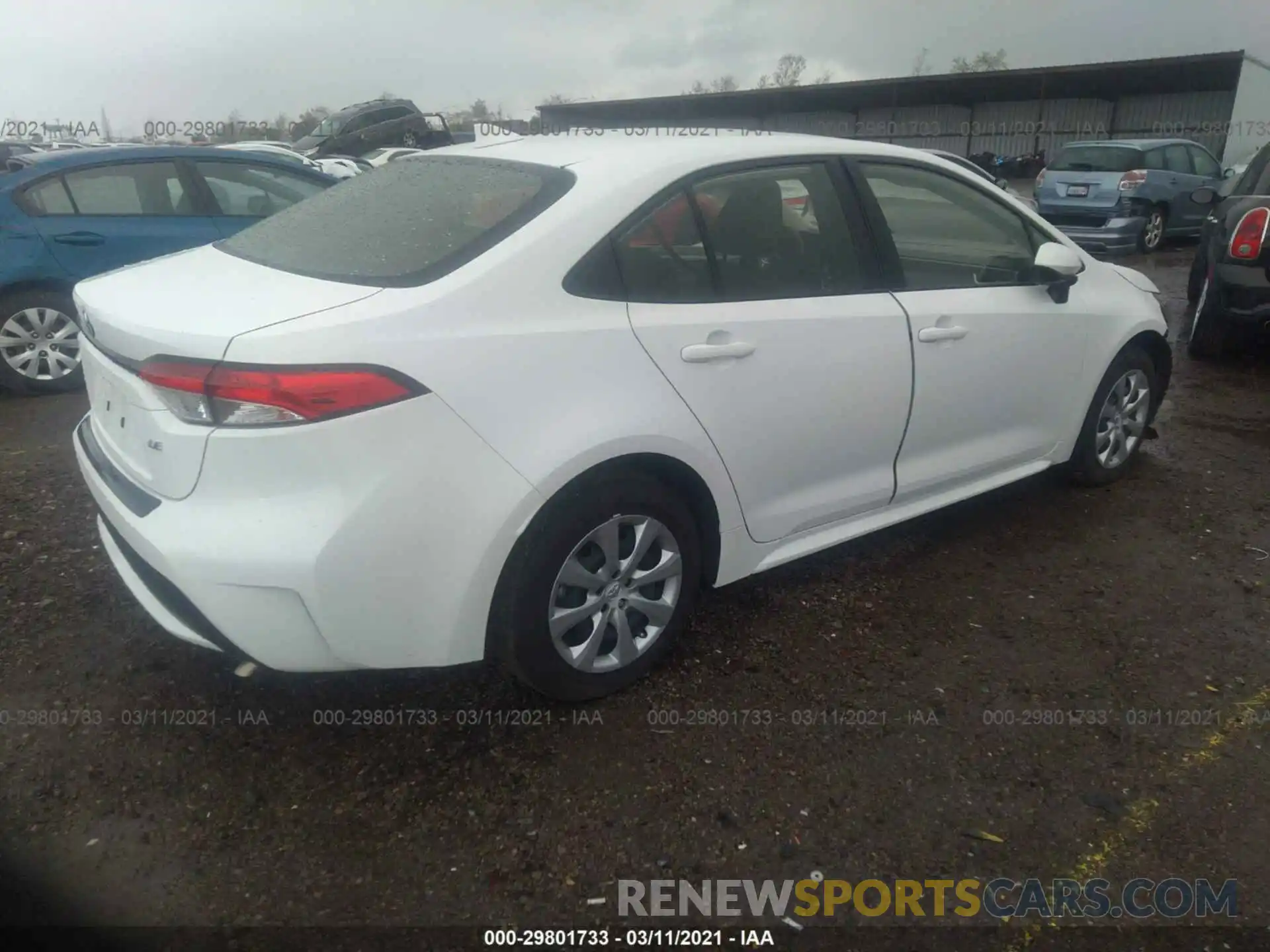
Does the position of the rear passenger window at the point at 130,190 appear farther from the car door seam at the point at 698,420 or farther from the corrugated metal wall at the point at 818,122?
the corrugated metal wall at the point at 818,122

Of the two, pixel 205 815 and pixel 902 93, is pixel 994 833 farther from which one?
pixel 902 93

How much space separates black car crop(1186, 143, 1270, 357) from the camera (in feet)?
19.4

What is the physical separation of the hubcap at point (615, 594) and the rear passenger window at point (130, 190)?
16.6 ft

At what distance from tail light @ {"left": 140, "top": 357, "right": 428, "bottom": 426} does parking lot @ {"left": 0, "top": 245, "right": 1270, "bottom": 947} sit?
995 millimetres

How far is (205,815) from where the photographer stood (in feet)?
7.70

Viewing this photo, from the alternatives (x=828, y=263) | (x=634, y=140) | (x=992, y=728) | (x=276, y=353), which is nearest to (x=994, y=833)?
(x=992, y=728)

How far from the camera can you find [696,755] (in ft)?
8.52

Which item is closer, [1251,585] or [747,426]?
[747,426]

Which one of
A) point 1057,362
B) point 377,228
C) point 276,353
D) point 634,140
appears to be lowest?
point 1057,362

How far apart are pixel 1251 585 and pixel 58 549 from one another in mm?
4520

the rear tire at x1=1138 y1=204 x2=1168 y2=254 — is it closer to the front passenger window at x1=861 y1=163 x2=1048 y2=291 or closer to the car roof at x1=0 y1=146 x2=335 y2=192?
the front passenger window at x1=861 y1=163 x2=1048 y2=291

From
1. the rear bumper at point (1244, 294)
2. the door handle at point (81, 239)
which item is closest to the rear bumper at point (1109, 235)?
the rear bumper at point (1244, 294)

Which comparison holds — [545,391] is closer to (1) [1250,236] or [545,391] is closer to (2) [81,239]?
(2) [81,239]

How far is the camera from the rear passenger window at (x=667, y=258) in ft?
8.59
